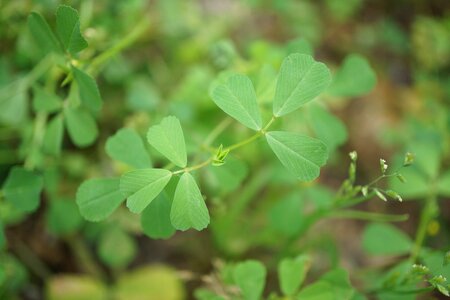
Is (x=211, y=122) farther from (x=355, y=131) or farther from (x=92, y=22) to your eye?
(x=355, y=131)

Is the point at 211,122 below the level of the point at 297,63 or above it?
below

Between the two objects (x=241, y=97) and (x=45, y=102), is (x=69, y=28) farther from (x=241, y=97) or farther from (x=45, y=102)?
(x=241, y=97)

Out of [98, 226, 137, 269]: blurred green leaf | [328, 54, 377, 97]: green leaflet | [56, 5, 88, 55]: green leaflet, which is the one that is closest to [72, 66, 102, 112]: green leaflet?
[56, 5, 88, 55]: green leaflet

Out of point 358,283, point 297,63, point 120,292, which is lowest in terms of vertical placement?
point 358,283

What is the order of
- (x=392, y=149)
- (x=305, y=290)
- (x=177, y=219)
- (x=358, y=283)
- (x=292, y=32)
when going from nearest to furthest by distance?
(x=177, y=219) → (x=305, y=290) → (x=358, y=283) → (x=392, y=149) → (x=292, y=32)

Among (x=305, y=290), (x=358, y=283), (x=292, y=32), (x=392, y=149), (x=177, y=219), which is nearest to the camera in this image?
(x=177, y=219)

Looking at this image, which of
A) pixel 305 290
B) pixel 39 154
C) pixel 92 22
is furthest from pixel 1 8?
pixel 305 290

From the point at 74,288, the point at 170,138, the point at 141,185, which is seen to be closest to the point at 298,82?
the point at 170,138

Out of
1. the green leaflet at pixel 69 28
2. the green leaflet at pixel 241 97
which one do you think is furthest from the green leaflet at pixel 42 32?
the green leaflet at pixel 241 97
